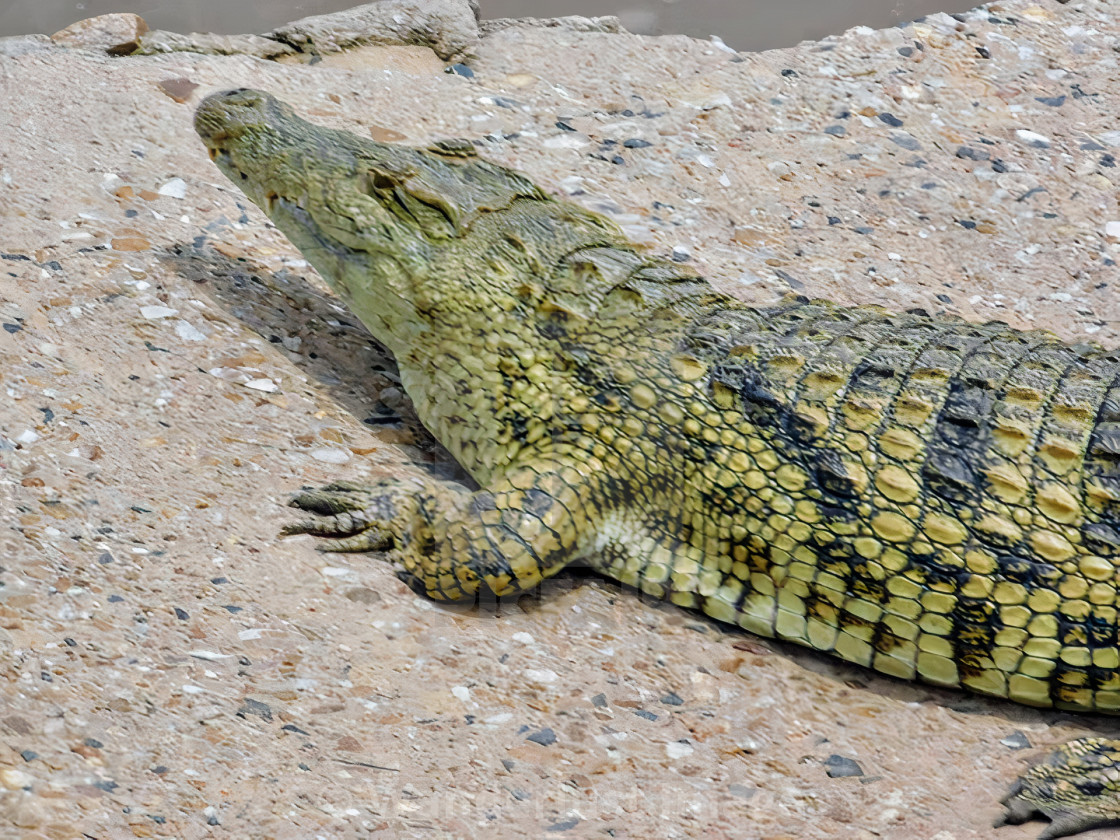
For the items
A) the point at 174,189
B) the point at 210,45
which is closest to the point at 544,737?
the point at 174,189

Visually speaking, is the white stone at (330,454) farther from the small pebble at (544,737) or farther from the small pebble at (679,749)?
the small pebble at (679,749)

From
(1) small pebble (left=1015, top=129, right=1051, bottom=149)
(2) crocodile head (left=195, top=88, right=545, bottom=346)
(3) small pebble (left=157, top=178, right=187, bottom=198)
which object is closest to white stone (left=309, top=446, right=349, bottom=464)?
(2) crocodile head (left=195, top=88, right=545, bottom=346)

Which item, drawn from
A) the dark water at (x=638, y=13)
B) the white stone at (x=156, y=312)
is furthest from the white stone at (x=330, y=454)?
the dark water at (x=638, y=13)

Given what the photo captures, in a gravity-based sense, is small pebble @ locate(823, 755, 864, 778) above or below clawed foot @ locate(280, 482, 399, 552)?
below

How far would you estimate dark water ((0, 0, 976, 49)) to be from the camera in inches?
337

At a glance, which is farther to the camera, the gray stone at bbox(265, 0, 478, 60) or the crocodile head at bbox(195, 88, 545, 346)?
the gray stone at bbox(265, 0, 478, 60)

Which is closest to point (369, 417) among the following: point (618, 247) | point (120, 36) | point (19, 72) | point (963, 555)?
point (618, 247)

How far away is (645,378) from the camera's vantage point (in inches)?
142

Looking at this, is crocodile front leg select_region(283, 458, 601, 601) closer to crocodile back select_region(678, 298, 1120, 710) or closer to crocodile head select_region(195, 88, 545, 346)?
crocodile back select_region(678, 298, 1120, 710)

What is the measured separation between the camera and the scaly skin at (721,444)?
3.19 meters

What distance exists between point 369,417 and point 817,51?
3.75m

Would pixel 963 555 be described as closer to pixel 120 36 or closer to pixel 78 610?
pixel 78 610

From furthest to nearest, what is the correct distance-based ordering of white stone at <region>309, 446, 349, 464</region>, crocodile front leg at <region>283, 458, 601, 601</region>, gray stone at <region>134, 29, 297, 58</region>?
1. gray stone at <region>134, 29, 297, 58</region>
2. white stone at <region>309, 446, 349, 464</region>
3. crocodile front leg at <region>283, 458, 601, 601</region>

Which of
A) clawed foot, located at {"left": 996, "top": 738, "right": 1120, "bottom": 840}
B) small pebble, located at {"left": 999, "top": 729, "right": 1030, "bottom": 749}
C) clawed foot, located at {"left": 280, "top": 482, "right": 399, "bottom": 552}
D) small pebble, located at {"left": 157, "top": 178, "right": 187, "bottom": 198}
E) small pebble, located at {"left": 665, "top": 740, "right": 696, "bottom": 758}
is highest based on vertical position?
small pebble, located at {"left": 157, "top": 178, "right": 187, "bottom": 198}
